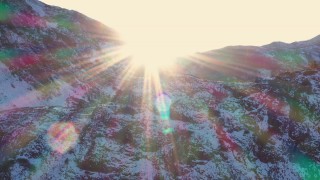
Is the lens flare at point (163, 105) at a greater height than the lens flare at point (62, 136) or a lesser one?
greater

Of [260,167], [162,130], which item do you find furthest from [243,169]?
[162,130]

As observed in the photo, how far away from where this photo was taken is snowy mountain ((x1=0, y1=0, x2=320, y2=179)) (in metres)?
25.2

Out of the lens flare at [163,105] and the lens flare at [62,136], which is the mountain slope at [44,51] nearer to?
the lens flare at [62,136]

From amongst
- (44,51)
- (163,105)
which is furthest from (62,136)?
(44,51)

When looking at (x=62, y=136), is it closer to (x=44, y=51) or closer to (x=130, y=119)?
(x=130, y=119)

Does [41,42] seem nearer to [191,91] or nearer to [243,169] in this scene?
[191,91]

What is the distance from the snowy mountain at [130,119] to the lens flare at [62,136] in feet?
0.24

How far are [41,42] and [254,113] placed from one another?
955 inches

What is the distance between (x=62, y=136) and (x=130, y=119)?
6.32 m

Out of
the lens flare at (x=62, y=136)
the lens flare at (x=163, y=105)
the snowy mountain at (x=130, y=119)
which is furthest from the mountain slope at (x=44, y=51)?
the lens flare at (x=163, y=105)

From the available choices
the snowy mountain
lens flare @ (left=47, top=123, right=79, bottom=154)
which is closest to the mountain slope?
the snowy mountain

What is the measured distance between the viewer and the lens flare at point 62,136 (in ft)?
82.9

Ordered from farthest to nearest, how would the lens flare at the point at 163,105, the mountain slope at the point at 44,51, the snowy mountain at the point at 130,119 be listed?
the mountain slope at the point at 44,51, the lens flare at the point at 163,105, the snowy mountain at the point at 130,119

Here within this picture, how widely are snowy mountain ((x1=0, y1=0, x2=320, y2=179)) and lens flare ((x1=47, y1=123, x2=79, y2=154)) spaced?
0.24 ft
